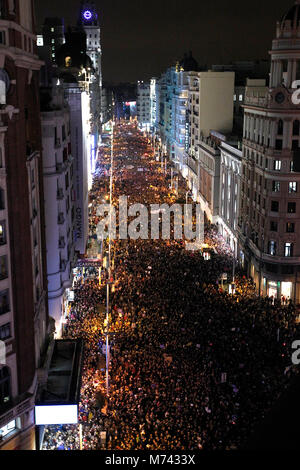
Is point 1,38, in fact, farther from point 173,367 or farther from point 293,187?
point 293,187

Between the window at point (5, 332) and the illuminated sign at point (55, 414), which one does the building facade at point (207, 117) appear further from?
the window at point (5, 332)

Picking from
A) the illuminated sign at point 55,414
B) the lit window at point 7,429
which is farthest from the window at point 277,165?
the lit window at point 7,429

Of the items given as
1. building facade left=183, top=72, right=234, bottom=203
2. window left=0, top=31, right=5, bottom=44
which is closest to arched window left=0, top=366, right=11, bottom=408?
window left=0, top=31, right=5, bottom=44

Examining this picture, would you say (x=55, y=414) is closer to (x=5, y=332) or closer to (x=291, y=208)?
(x=5, y=332)

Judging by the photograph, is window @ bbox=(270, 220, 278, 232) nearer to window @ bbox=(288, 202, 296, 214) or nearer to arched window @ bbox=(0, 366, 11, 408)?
window @ bbox=(288, 202, 296, 214)
